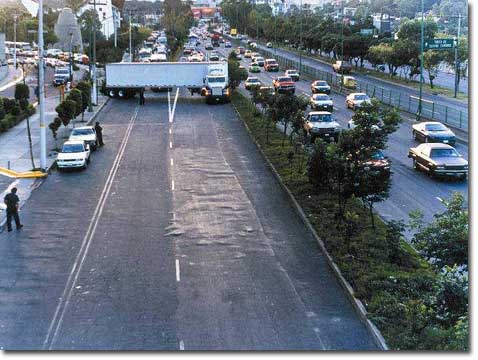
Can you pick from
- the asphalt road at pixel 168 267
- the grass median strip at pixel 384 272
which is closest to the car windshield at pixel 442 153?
the grass median strip at pixel 384 272

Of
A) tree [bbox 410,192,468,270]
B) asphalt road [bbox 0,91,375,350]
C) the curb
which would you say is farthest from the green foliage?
tree [bbox 410,192,468,270]

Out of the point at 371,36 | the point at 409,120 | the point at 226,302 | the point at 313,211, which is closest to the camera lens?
the point at 226,302

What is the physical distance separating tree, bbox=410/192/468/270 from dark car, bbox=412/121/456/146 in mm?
23470

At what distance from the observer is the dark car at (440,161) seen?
29281mm

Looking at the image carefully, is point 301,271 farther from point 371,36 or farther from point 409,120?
point 371,36

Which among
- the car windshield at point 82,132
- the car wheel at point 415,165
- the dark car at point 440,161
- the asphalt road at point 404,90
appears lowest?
the car wheel at point 415,165

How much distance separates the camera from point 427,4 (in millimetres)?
75750

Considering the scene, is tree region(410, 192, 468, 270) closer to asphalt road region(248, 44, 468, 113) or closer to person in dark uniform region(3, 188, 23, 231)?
person in dark uniform region(3, 188, 23, 231)

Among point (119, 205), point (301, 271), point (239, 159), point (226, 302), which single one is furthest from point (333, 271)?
point (239, 159)

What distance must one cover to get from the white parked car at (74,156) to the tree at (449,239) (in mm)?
22086

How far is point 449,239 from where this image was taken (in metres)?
13.2

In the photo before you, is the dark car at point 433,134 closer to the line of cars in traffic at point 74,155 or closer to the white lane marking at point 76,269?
the white lane marking at point 76,269

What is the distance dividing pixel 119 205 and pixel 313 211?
6.83m

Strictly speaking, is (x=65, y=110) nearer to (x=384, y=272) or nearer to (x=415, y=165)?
(x=415, y=165)
